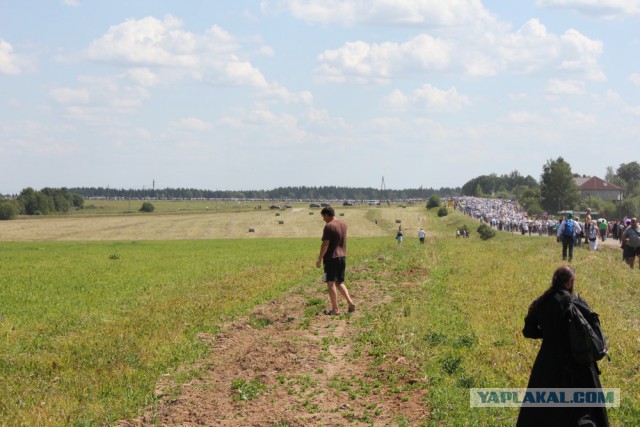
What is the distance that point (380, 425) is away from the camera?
29.4ft

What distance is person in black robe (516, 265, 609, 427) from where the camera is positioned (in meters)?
7.42

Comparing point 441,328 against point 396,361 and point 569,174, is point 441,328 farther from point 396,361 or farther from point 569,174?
point 569,174

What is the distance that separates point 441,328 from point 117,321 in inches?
263

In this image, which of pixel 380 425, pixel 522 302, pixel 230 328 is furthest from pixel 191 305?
pixel 380 425

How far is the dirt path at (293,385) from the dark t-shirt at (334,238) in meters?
1.59

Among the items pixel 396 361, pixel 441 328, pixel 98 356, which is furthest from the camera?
pixel 441 328

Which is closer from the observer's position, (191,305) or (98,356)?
(98,356)

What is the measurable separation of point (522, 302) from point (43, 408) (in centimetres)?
1022

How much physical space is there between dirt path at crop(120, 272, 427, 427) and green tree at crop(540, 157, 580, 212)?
120879 mm

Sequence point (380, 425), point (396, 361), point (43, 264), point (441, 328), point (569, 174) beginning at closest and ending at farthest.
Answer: point (380, 425) → point (396, 361) → point (441, 328) → point (43, 264) → point (569, 174)

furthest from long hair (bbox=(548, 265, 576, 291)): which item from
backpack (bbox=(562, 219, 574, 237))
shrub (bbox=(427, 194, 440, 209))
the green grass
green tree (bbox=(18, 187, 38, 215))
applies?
green tree (bbox=(18, 187, 38, 215))

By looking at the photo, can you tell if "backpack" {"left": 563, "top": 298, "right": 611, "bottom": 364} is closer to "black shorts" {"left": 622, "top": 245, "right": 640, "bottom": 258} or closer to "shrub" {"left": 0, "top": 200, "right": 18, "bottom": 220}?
"black shorts" {"left": 622, "top": 245, "right": 640, "bottom": 258}

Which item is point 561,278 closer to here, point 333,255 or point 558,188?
point 333,255

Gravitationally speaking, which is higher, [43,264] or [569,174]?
[569,174]
